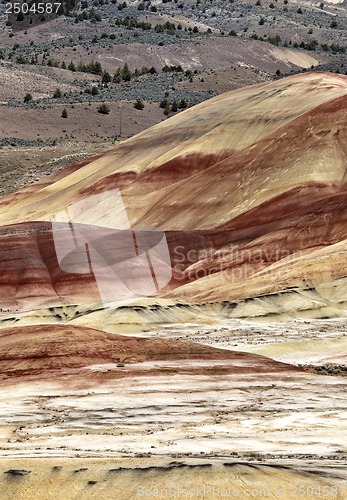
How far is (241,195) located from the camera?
7675 centimetres

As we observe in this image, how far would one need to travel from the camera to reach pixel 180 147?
94625 mm

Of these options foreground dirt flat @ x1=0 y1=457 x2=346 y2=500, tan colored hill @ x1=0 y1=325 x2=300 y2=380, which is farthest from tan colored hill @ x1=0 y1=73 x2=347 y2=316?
foreground dirt flat @ x1=0 y1=457 x2=346 y2=500

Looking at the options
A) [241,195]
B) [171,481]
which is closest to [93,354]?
[171,481]

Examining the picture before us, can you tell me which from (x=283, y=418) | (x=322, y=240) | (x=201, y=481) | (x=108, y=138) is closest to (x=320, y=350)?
(x=283, y=418)

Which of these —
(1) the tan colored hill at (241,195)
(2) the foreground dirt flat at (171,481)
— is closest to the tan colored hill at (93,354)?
(1) the tan colored hill at (241,195)

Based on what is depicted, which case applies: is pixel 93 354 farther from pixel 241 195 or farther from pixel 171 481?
pixel 241 195

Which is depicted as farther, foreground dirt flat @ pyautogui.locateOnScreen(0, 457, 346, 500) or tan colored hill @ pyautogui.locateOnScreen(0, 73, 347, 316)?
tan colored hill @ pyautogui.locateOnScreen(0, 73, 347, 316)

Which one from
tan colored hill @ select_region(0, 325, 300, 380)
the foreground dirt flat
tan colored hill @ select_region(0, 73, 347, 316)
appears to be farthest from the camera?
tan colored hill @ select_region(0, 73, 347, 316)

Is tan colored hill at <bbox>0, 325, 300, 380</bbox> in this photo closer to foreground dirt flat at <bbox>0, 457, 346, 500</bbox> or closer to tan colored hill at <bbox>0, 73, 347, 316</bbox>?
tan colored hill at <bbox>0, 73, 347, 316</bbox>

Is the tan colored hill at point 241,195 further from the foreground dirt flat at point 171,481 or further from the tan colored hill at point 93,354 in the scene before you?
the foreground dirt flat at point 171,481

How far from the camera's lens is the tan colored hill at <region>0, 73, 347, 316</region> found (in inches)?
2366

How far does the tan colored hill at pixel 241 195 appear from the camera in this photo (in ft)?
197

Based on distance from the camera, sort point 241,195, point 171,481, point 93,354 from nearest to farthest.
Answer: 1. point 171,481
2. point 93,354
3. point 241,195

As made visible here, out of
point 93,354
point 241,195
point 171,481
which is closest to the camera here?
point 171,481
